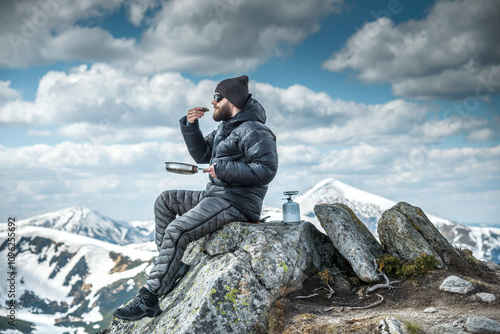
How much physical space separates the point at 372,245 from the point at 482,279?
2668mm

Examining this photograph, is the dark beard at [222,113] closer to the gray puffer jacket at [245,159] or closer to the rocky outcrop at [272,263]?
the gray puffer jacket at [245,159]

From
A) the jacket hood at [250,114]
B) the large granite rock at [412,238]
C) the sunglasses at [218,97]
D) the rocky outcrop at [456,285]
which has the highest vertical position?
the sunglasses at [218,97]

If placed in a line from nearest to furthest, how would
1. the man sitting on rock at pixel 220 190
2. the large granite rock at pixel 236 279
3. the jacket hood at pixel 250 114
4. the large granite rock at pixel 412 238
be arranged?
the large granite rock at pixel 236 279 → the man sitting on rock at pixel 220 190 → the jacket hood at pixel 250 114 → the large granite rock at pixel 412 238

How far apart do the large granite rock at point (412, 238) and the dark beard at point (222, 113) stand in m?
4.92

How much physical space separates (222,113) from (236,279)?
414 centimetres

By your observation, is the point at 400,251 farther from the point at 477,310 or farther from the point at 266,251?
the point at 266,251

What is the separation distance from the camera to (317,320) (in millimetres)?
8195

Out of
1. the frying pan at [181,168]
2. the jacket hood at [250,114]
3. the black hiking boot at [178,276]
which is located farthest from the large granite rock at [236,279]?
the jacket hood at [250,114]

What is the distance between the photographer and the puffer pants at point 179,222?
9.12m

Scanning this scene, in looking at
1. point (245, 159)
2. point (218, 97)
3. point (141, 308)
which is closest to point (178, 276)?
point (141, 308)

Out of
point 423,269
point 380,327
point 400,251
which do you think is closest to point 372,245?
point 400,251

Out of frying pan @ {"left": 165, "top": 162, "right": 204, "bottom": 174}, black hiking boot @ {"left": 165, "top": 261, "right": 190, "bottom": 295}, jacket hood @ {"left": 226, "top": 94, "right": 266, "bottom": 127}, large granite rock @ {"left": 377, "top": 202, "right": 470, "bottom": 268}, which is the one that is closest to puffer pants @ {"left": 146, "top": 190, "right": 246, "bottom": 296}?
black hiking boot @ {"left": 165, "top": 261, "right": 190, "bottom": 295}

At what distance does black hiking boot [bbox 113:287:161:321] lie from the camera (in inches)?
338

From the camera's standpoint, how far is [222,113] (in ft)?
34.4
